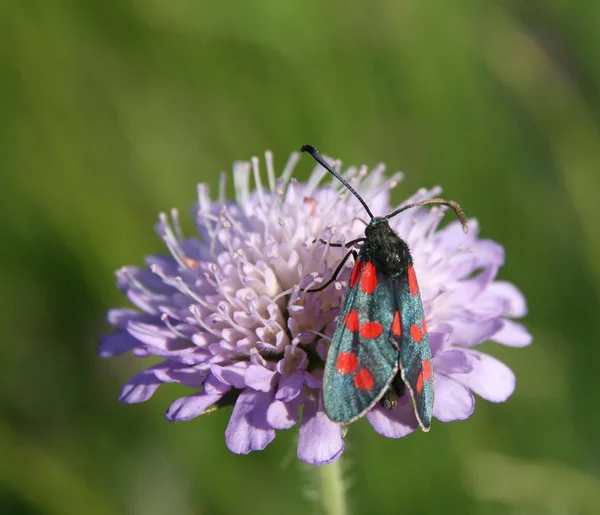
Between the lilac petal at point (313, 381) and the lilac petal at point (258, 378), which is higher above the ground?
the lilac petal at point (313, 381)

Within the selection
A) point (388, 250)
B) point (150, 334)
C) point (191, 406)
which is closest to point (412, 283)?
point (388, 250)

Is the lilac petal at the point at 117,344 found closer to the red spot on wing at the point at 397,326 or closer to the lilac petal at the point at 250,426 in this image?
the lilac petal at the point at 250,426

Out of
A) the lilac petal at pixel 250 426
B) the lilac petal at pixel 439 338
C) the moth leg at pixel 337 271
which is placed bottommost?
the lilac petal at pixel 250 426

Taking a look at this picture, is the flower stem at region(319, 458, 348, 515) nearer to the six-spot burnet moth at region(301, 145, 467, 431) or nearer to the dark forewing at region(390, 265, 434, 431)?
the six-spot burnet moth at region(301, 145, 467, 431)

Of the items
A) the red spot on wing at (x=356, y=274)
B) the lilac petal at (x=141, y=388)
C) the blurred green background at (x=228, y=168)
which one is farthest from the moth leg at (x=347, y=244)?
the blurred green background at (x=228, y=168)

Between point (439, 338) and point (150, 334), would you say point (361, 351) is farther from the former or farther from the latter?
point (150, 334)

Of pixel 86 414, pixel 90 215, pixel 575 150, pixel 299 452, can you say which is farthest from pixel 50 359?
pixel 575 150

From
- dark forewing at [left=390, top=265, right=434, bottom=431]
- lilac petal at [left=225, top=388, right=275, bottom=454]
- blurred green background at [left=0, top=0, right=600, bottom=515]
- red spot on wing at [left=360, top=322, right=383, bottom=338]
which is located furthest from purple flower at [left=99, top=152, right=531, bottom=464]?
blurred green background at [left=0, top=0, right=600, bottom=515]

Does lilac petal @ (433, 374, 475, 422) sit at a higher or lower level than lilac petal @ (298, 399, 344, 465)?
higher
